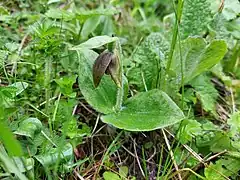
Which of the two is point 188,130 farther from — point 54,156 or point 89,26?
point 89,26

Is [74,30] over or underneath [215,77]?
over

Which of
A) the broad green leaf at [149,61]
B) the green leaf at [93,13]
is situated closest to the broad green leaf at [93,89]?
the broad green leaf at [149,61]

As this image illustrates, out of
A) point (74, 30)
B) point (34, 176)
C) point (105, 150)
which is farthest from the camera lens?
point (74, 30)

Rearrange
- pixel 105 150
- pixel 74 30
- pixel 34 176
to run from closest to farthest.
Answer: pixel 34 176
pixel 105 150
pixel 74 30

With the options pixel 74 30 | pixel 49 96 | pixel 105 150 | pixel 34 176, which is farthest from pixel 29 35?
pixel 34 176

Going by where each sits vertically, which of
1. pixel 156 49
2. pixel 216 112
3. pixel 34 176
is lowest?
pixel 216 112

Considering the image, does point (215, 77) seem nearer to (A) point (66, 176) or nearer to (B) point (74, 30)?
(B) point (74, 30)

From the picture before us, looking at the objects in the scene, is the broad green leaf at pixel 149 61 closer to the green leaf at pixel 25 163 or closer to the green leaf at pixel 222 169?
the green leaf at pixel 222 169

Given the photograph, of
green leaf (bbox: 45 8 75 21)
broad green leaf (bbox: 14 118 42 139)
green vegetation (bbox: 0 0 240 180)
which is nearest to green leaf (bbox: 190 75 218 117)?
green vegetation (bbox: 0 0 240 180)
